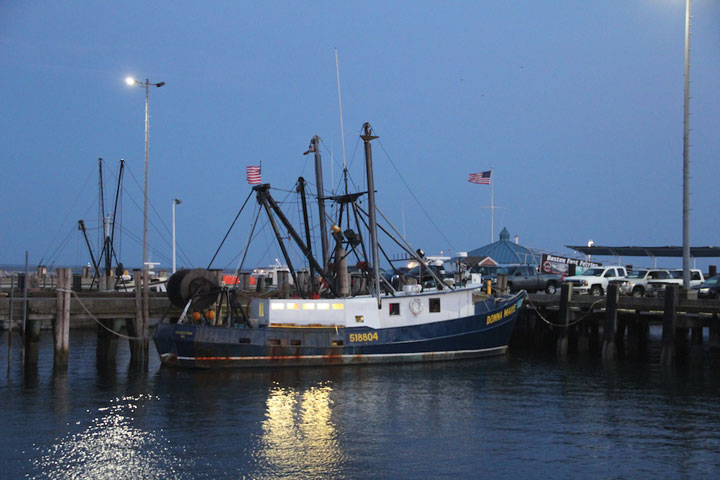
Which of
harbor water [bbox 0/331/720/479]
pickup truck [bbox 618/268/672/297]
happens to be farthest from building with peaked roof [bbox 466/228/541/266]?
harbor water [bbox 0/331/720/479]

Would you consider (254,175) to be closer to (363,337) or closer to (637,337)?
(363,337)

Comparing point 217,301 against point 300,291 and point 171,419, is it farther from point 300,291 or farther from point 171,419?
point 171,419

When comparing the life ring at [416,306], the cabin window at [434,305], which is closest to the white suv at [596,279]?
Result: the cabin window at [434,305]

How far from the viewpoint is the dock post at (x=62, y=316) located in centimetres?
2722

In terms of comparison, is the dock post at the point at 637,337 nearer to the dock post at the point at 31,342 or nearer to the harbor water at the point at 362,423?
the harbor water at the point at 362,423

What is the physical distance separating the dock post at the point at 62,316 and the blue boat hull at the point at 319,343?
3.58 metres

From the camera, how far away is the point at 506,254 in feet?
209

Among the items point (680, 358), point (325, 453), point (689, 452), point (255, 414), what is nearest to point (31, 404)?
point (255, 414)

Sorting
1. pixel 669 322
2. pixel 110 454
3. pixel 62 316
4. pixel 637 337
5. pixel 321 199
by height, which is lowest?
pixel 110 454

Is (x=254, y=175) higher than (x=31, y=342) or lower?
higher

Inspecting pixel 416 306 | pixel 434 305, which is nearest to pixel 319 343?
pixel 416 306

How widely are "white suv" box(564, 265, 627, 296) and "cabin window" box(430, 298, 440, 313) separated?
1011 centimetres

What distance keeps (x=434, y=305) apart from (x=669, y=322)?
943 centimetres

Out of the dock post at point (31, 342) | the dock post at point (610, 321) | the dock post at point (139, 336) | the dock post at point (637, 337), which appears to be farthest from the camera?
the dock post at point (637, 337)
